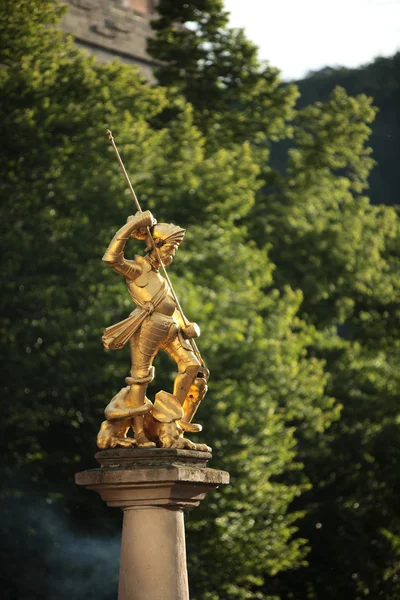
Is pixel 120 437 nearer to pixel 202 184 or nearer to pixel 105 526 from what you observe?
pixel 105 526

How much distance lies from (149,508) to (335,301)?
2469 cm

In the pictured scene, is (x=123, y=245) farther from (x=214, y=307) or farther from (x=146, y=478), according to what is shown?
(x=214, y=307)

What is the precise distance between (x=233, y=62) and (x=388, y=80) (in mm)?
21204

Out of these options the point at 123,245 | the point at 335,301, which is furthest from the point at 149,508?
the point at 335,301

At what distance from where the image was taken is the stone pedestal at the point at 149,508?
1229 centimetres

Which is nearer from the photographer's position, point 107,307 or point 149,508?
point 149,508

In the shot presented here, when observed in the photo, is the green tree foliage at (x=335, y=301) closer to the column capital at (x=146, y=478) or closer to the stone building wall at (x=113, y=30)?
the stone building wall at (x=113, y=30)

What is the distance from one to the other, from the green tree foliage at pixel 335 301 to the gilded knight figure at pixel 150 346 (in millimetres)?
18475

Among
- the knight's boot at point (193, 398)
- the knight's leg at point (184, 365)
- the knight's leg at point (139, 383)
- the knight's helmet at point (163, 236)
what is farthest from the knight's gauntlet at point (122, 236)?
the knight's boot at point (193, 398)

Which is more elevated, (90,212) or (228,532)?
(90,212)

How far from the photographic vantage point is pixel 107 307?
27391 mm

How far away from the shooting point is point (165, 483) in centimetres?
1226

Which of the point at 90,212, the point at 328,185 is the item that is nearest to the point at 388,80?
the point at 328,185

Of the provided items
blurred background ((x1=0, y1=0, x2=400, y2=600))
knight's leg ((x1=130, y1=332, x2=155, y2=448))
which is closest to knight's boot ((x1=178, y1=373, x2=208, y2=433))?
knight's leg ((x1=130, y1=332, x2=155, y2=448))
